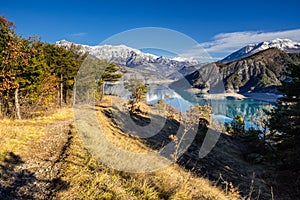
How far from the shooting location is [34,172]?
6.43 m

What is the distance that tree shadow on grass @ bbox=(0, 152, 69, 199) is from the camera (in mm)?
4988

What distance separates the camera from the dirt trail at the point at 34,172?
16.8 feet

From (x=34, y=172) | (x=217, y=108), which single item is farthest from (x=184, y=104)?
(x=34, y=172)

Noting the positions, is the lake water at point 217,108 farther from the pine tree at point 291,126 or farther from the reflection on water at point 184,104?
the pine tree at point 291,126

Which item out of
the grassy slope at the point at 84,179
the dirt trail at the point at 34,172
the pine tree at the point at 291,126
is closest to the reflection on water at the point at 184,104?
the pine tree at the point at 291,126

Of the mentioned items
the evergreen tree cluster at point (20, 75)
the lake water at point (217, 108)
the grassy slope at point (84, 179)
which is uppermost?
the evergreen tree cluster at point (20, 75)

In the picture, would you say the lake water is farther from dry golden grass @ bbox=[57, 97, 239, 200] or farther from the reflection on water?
dry golden grass @ bbox=[57, 97, 239, 200]

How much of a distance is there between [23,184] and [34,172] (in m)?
0.86

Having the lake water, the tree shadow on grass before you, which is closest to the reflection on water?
the lake water

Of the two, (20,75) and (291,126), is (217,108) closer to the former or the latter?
(291,126)

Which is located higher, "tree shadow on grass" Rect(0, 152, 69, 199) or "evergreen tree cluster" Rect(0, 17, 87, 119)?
"evergreen tree cluster" Rect(0, 17, 87, 119)

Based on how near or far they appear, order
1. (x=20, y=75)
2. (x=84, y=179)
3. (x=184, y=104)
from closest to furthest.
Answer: (x=84, y=179) → (x=20, y=75) → (x=184, y=104)

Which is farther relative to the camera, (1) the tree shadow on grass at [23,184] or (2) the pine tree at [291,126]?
(2) the pine tree at [291,126]

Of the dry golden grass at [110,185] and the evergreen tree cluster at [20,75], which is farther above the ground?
the evergreen tree cluster at [20,75]
